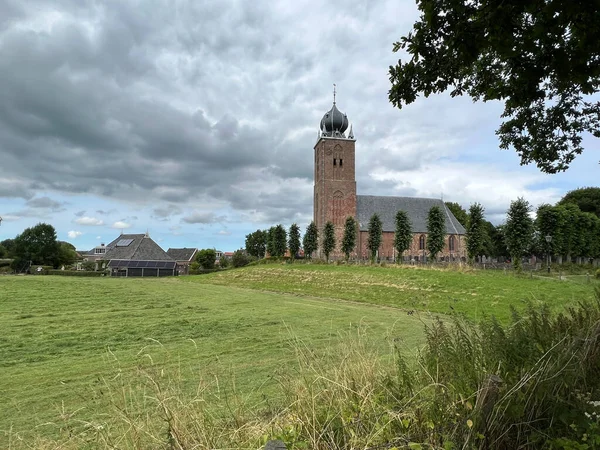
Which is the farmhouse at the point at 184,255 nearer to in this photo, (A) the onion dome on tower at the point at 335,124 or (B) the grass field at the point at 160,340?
(A) the onion dome on tower at the point at 335,124

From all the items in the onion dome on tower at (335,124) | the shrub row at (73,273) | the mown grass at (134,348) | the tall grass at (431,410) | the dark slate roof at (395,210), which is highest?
the onion dome on tower at (335,124)

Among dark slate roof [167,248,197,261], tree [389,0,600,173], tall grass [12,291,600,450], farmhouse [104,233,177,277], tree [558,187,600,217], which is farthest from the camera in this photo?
dark slate roof [167,248,197,261]

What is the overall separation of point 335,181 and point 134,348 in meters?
62.0

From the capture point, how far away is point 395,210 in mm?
71625

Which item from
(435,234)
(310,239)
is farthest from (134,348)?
(310,239)

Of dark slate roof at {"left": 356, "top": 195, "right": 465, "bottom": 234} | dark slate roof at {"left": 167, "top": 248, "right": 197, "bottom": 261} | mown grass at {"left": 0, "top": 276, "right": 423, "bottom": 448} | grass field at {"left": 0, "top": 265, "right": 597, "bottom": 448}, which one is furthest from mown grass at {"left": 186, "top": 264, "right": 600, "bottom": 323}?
dark slate roof at {"left": 167, "top": 248, "right": 197, "bottom": 261}

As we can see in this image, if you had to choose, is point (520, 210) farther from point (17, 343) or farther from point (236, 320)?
point (17, 343)

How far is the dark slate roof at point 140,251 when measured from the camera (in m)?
72.0

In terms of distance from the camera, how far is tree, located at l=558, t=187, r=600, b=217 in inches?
2554

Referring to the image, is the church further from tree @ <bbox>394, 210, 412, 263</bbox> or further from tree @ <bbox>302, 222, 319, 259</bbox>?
tree @ <bbox>394, 210, 412, 263</bbox>

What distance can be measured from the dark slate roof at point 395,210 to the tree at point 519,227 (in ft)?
109

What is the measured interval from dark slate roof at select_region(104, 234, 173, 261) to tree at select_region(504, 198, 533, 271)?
188ft

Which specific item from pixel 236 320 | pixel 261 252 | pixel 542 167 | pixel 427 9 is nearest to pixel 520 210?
pixel 542 167

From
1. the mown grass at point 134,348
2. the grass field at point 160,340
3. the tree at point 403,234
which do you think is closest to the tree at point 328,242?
the tree at point 403,234
